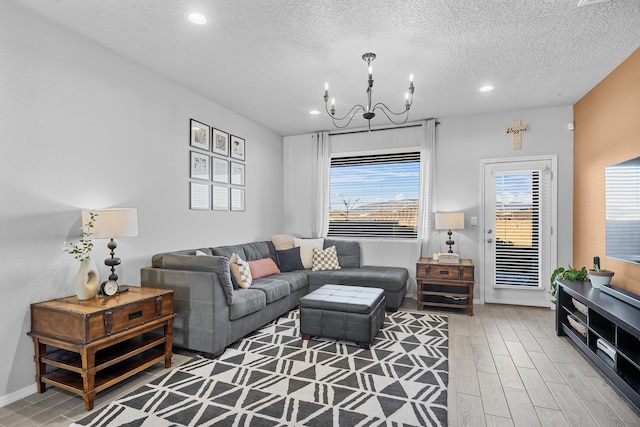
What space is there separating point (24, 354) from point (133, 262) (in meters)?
1.04

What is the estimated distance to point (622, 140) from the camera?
3.25 metres

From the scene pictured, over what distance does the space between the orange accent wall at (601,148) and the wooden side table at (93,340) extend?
4.21 m

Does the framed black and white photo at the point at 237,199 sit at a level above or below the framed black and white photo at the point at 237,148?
below

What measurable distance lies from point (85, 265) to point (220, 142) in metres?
2.42

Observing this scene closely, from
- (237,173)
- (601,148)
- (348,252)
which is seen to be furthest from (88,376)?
(601,148)

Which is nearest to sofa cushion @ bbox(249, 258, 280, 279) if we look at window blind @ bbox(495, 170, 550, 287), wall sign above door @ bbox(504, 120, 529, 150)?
window blind @ bbox(495, 170, 550, 287)

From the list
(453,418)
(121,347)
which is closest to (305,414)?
(453,418)

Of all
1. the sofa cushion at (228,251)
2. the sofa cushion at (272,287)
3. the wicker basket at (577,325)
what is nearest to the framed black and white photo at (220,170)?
the sofa cushion at (228,251)

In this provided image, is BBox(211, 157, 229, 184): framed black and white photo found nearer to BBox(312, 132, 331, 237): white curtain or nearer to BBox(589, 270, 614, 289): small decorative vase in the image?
BBox(312, 132, 331, 237): white curtain

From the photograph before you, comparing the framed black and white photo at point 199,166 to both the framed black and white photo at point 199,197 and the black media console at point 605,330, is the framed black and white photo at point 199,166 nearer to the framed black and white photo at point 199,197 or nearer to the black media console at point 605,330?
the framed black and white photo at point 199,197

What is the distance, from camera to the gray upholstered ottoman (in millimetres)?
3168

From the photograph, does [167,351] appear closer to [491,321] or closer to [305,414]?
[305,414]

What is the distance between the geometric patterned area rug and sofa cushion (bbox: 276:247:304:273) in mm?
1583

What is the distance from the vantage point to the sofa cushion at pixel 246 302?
316 centimetres
